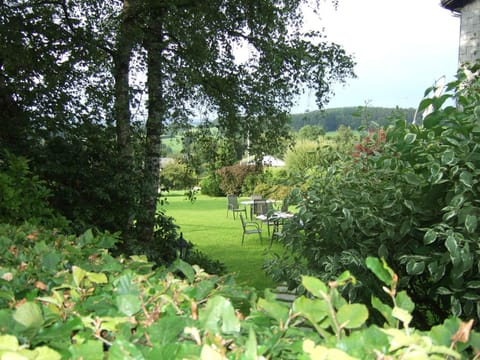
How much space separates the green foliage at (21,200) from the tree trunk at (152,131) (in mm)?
1682

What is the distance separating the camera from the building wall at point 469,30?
37.5 feet

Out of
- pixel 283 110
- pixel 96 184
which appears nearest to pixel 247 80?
pixel 283 110

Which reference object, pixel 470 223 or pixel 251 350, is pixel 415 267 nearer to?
pixel 470 223

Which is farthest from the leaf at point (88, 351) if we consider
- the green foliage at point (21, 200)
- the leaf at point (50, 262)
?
the green foliage at point (21, 200)

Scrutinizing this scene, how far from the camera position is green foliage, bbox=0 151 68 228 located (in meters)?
3.67

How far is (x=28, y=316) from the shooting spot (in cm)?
68

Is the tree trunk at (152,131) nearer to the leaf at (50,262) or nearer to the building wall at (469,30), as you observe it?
the leaf at (50,262)

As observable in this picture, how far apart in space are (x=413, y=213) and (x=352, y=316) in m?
1.88

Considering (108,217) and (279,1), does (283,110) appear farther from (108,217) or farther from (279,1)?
(108,217)

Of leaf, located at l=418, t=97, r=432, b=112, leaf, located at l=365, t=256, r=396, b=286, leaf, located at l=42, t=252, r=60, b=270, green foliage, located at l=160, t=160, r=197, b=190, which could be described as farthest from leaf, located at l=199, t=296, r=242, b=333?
green foliage, located at l=160, t=160, r=197, b=190

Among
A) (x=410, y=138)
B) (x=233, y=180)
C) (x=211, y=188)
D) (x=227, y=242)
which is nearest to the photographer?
(x=410, y=138)

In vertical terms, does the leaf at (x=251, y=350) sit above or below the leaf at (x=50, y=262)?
above

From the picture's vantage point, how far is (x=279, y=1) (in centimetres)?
595

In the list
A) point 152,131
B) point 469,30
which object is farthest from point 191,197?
point 469,30
